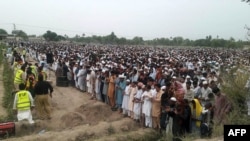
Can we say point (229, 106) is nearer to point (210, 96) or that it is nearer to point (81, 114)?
point (210, 96)

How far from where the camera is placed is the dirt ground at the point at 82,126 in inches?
389

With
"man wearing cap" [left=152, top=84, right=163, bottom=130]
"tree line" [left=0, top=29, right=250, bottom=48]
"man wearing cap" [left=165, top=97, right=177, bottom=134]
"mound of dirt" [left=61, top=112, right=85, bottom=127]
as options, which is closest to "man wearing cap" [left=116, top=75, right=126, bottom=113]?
"mound of dirt" [left=61, top=112, right=85, bottom=127]

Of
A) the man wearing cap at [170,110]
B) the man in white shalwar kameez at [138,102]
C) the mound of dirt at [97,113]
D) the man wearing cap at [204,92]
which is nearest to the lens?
the man wearing cap at [170,110]

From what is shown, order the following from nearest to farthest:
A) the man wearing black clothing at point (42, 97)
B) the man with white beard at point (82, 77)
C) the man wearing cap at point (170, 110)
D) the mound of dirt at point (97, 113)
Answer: the man wearing cap at point (170, 110) < the man wearing black clothing at point (42, 97) < the mound of dirt at point (97, 113) < the man with white beard at point (82, 77)

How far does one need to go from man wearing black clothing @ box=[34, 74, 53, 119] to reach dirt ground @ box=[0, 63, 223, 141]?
0.29 metres

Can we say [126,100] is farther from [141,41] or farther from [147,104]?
[141,41]

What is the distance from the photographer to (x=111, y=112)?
12242 mm

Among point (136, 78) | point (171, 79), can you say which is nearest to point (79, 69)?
point (136, 78)

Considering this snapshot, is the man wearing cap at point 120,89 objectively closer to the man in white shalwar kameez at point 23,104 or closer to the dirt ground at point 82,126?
the dirt ground at point 82,126

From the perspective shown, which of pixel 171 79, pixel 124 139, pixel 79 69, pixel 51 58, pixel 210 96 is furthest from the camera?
pixel 51 58

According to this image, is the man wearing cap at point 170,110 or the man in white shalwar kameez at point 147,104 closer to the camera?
the man wearing cap at point 170,110

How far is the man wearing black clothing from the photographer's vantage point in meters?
11.0

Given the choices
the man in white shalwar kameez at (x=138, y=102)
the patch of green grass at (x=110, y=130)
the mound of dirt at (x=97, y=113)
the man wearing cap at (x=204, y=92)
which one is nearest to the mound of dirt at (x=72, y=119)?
the mound of dirt at (x=97, y=113)

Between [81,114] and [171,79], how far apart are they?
3.35 meters
